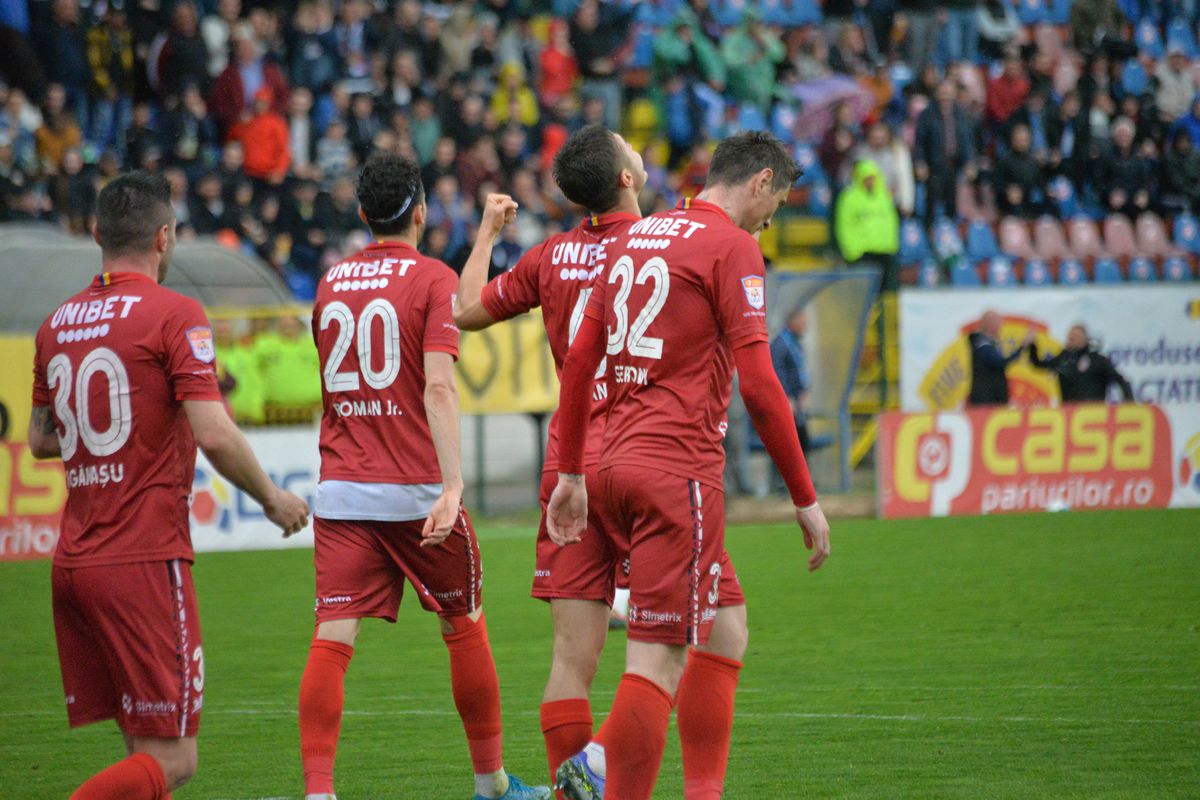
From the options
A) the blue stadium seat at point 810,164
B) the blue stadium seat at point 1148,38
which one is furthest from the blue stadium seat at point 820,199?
the blue stadium seat at point 1148,38

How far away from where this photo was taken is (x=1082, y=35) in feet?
87.5

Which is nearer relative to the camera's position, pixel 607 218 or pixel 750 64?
pixel 607 218

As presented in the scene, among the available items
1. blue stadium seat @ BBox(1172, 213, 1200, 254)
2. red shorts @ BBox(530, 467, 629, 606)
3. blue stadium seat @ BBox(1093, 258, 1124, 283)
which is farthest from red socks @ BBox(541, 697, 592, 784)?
blue stadium seat @ BBox(1172, 213, 1200, 254)

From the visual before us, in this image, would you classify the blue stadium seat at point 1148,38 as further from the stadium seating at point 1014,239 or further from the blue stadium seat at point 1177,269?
the blue stadium seat at point 1177,269

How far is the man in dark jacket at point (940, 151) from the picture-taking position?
885 inches

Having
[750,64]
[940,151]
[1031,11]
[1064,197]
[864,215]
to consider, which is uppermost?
[1031,11]

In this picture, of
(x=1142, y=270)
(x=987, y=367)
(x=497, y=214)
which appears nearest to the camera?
(x=497, y=214)

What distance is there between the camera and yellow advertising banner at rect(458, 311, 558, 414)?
17000mm

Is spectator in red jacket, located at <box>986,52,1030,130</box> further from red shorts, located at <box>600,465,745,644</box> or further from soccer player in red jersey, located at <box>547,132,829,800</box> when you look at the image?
red shorts, located at <box>600,465,745,644</box>

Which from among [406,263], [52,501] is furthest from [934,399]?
[406,263]

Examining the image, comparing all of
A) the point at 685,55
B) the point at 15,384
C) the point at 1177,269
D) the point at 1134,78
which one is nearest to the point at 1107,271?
the point at 1177,269

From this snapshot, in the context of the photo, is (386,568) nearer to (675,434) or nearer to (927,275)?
(675,434)

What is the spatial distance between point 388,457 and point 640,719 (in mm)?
1432

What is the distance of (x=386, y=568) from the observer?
569cm
